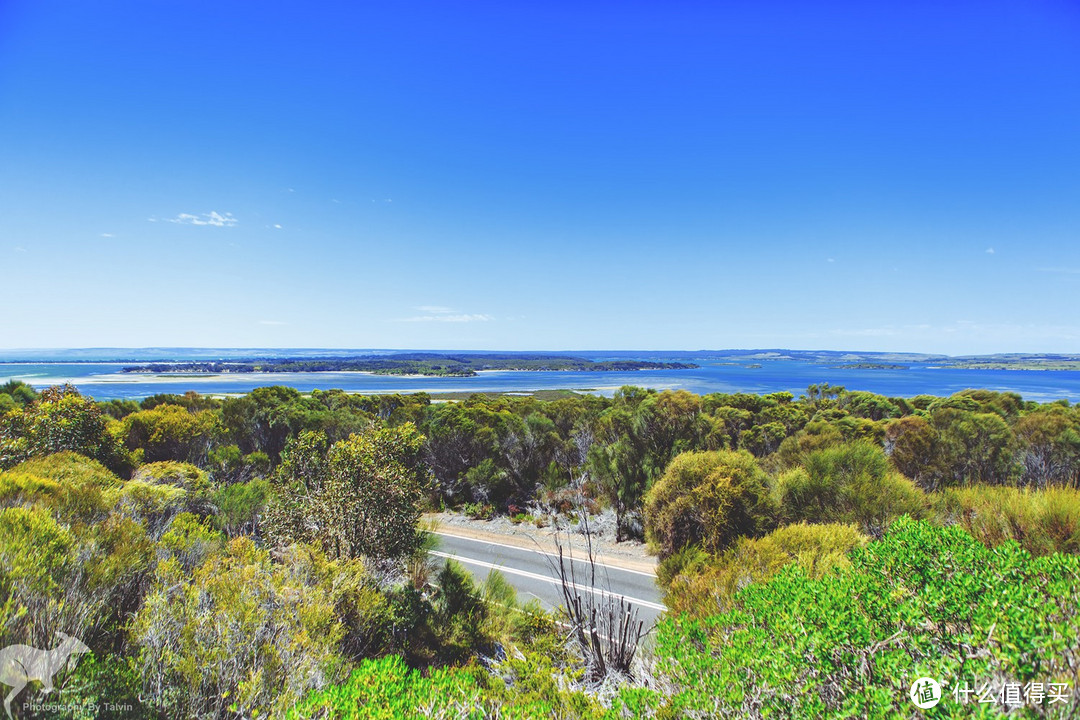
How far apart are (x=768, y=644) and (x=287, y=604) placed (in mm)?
6540

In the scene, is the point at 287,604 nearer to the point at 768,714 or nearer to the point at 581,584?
the point at 768,714

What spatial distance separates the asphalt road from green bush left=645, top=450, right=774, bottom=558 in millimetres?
1493

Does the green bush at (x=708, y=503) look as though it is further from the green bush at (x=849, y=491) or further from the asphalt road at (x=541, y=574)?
the asphalt road at (x=541, y=574)

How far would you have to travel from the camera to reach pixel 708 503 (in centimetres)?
1350

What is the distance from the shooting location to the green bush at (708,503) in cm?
1332

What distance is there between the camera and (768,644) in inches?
196

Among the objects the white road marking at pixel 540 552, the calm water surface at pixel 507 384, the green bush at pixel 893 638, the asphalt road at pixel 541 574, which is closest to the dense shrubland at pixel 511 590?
the green bush at pixel 893 638

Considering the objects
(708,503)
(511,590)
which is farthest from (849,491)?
(511,590)

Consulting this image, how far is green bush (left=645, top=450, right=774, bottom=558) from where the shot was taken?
13.3 meters

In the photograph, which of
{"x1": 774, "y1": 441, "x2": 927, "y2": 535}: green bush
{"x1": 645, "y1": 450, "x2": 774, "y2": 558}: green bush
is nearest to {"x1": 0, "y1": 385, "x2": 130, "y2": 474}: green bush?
{"x1": 645, "y1": 450, "x2": 774, "y2": 558}: green bush

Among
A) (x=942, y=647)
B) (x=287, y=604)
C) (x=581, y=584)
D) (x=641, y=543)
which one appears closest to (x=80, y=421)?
(x=287, y=604)

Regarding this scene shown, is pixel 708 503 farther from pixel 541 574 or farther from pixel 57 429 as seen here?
pixel 57 429

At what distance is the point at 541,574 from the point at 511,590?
10.6 ft

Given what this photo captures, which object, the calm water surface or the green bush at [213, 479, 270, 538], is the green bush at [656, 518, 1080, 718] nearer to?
the green bush at [213, 479, 270, 538]
